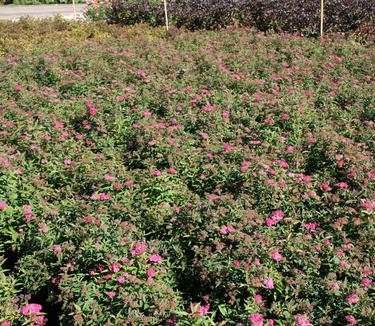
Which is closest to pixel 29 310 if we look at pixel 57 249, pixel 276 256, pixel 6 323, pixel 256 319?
pixel 6 323

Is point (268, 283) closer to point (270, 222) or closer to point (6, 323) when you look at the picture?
point (270, 222)

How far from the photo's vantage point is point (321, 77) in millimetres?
6441

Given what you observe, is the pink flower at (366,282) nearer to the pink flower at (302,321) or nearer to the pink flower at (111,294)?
the pink flower at (302,321)

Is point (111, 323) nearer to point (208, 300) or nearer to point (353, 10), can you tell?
point (208, 300)

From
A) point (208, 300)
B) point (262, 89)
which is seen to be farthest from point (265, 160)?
point (262, 89)

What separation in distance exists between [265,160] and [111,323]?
6.02 feet

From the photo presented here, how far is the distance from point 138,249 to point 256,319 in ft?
2.70

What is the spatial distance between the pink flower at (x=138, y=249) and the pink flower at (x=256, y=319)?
0.77 meters

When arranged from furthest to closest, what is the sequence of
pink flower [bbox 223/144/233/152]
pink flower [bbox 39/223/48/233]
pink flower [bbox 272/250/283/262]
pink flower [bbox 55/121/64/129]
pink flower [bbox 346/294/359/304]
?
1. pink flower [bbox 55/121/64/129]
2. pink flower [bbox 223/144/233/152]
3. pink flower [bbox 39/223/48/233]
4. pink flower [bbox 272/250/283/262]
5. pink flower [bbox 346/294/359/304]

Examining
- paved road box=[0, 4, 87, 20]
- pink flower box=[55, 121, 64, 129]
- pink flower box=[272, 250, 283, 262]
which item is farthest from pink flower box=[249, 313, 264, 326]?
paved road box=[0, 4, 87, 20]

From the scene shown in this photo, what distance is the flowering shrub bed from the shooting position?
2.83 metres

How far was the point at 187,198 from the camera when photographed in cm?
377

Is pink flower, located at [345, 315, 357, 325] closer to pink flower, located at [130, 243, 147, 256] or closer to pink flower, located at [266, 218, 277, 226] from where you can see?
pink flower, located at [266, 218, 277, 226]

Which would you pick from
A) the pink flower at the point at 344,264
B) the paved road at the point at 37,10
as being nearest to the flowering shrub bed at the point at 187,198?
the pink flower at the point at 344,264
